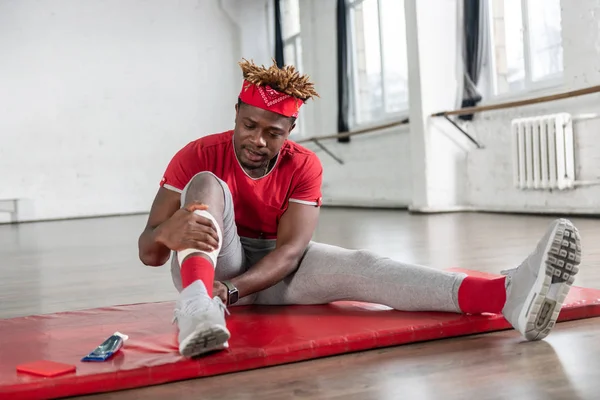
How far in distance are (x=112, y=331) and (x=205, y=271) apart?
1.46ft

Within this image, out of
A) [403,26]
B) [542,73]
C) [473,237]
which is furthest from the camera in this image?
[403,26]

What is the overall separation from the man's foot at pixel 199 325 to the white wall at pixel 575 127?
170 inches

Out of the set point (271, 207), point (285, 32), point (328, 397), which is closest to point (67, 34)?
point (285, 32)

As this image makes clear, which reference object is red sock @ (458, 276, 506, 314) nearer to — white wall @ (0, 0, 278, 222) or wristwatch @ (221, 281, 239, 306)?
wristwatch @ (221, 281, 239, 306)

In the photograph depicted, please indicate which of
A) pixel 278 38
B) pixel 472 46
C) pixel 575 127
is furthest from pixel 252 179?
pixel 278 38

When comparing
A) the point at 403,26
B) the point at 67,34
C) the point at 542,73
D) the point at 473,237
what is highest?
the point at 67,34

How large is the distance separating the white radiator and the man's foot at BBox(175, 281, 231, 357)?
4.39 metres

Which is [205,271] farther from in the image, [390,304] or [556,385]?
[556,385]

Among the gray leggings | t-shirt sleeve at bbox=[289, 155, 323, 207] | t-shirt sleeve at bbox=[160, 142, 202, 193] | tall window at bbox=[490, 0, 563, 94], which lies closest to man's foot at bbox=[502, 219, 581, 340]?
the gray leggings

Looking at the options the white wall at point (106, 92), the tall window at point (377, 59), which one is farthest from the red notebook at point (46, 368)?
the white wall at point (106, 92)

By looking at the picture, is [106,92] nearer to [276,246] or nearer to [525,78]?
[525,78]

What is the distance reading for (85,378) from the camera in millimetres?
1420

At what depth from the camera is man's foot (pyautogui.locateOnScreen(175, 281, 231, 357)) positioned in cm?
146

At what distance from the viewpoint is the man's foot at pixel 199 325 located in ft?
4.81
